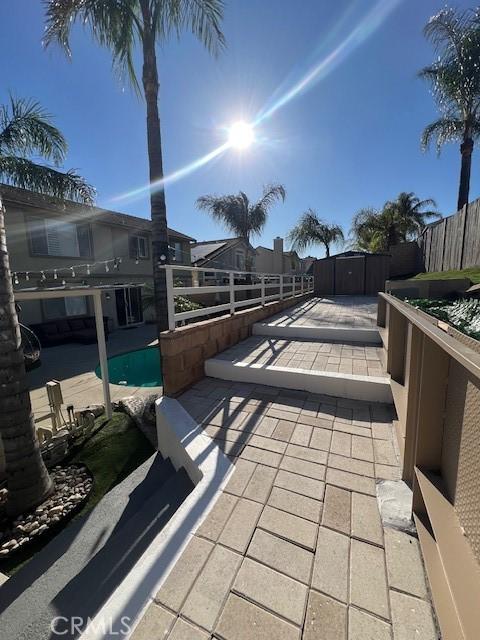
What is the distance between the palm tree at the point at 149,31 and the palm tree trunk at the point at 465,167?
961 cm

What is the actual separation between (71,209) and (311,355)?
Result: 11.1 meters

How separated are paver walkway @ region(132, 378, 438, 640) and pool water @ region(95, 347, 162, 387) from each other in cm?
503

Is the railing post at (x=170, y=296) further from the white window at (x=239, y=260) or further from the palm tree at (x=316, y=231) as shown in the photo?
the palm tree at (x=316, y=231)

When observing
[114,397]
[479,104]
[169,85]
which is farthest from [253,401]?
[479,104]

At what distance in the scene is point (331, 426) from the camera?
8.08ft

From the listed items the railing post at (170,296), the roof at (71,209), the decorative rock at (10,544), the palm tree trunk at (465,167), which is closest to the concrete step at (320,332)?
the railing post at (170,296)

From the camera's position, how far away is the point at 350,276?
47.9 ft

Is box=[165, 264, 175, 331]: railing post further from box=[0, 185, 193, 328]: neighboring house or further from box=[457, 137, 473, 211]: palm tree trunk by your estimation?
box=[457, 137, 473, 211]: palm tree trunk

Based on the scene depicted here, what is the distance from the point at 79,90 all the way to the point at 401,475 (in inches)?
398

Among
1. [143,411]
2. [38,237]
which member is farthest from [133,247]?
[143,411]

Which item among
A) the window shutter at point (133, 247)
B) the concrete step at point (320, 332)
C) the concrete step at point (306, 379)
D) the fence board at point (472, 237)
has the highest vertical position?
the window shutter at point (133, 247)

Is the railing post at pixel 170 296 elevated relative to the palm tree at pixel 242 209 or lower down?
lower down

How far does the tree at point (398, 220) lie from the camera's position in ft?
67.2

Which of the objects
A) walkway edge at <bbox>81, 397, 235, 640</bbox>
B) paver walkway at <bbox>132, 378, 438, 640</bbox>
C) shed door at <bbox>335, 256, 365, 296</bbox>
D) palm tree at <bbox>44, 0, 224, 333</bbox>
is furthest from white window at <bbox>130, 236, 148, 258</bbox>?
paver walkway at <bbox>132, 378, 438, 640</bbox>
